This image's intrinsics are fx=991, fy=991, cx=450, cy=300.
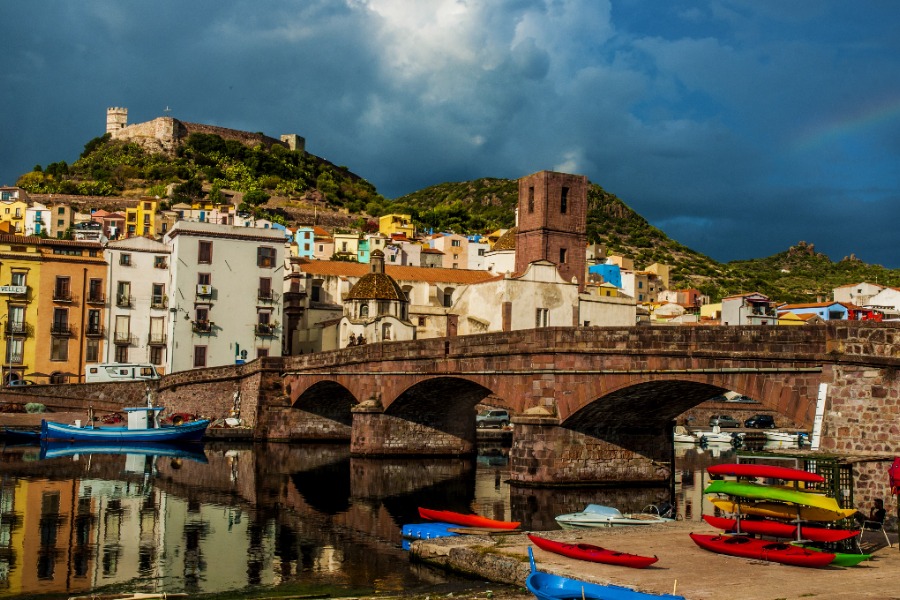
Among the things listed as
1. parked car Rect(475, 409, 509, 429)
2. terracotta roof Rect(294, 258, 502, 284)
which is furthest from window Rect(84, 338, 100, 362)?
parked car Rect(475, 409, 509, 429)

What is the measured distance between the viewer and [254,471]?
43969mm

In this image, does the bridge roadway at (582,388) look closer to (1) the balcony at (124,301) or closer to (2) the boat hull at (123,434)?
(2) the boat hull at (123,434)

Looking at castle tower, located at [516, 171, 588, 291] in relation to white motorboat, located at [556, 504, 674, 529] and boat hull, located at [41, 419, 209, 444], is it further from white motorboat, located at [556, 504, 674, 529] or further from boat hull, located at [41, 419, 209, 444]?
white motorboat, located at [556, 504, 674, 529]

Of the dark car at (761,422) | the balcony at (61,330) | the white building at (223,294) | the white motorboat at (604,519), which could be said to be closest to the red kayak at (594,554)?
the white motorboat at (604,519)

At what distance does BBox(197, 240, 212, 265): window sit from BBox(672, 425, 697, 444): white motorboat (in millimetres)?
34243

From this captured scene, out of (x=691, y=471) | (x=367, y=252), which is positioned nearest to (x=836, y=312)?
(x=691, y=471)

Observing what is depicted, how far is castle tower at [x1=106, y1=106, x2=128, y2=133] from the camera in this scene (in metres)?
186

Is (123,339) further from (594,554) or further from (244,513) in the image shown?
(594,554)

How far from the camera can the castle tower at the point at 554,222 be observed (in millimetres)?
84375

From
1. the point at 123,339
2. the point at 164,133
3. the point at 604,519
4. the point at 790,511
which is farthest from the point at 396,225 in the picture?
the point at 790,511

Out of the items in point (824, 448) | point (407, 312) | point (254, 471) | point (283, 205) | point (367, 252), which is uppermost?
point (283, 205)

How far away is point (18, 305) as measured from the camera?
65.8 meters

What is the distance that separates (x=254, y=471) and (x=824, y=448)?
1073 inches

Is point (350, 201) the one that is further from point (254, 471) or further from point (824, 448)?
point (824, 448)
